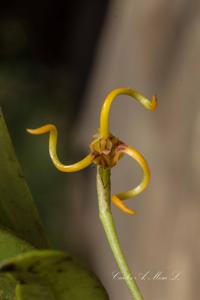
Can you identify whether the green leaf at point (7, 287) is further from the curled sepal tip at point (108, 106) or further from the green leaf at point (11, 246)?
the curled sepal tip at point (108, 106)

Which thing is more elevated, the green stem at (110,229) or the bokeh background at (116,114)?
the green stem at (110,229)

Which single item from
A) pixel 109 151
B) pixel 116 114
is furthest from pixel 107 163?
pixel 116 114

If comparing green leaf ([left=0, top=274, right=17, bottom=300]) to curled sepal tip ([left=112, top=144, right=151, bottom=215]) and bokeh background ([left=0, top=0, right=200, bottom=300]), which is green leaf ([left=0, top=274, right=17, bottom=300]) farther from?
bokeh background ([left=0, top=0, right=200, bottom=300])

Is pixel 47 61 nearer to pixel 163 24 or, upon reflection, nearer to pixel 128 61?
pixel 128 61

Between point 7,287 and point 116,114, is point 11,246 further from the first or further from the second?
point 116,114

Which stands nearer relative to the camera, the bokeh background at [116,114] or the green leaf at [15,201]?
the green leaf at [15,201]

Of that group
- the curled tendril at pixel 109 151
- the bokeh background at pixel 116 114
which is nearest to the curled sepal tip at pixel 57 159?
the curled tendril at pixel 109 151
